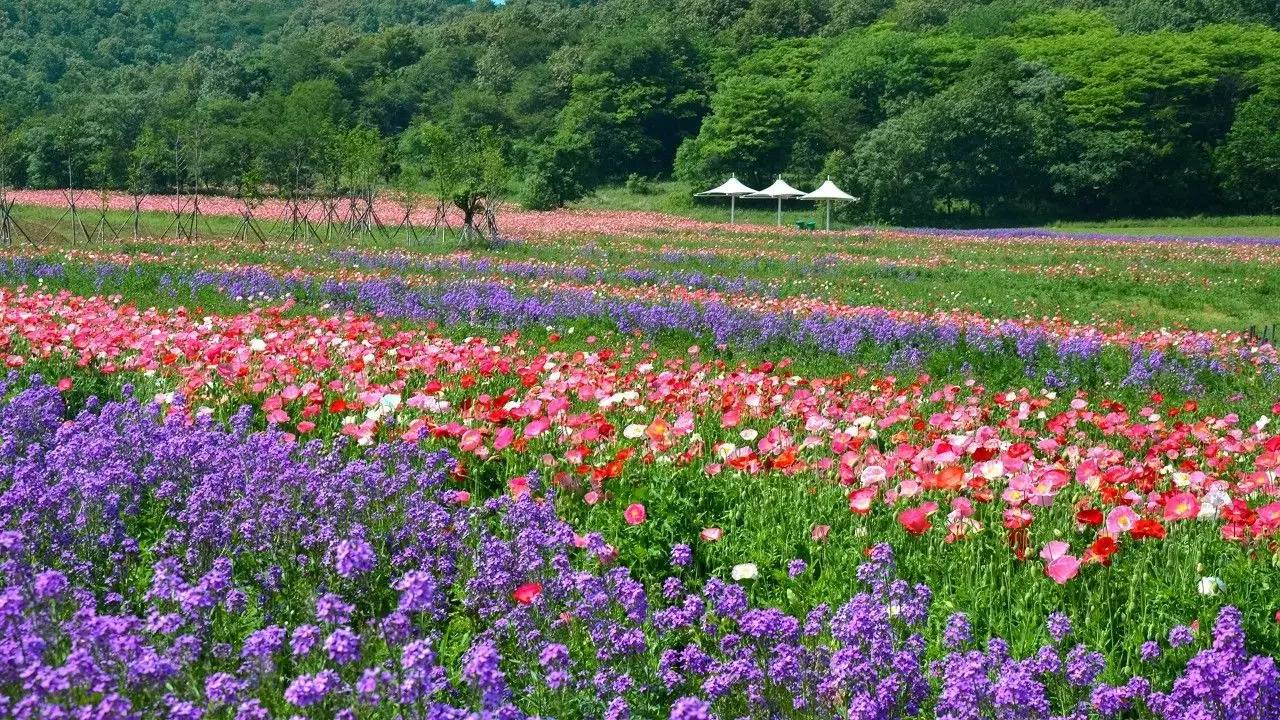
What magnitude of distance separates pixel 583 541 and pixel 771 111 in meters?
65.0

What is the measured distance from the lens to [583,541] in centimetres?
346

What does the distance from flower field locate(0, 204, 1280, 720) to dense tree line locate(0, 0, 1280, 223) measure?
26.5 metres

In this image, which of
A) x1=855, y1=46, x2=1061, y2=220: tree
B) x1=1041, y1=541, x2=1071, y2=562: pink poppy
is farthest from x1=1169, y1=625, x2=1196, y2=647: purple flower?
x1=855, y1=46, x2=1061, y2=220: tree

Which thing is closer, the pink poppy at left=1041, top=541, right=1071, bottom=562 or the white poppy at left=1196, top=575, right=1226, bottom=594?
the white poppy at left=1196, top=575, right=1226, bottom=594

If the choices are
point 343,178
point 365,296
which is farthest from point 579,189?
point 365,296

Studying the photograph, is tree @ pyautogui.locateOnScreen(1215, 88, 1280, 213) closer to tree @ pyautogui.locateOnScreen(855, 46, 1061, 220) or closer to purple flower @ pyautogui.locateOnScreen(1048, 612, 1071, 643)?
tree @ pyautogui.locateOnScreen(855, 46, 1061, 220)

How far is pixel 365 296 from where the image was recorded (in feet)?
41.9

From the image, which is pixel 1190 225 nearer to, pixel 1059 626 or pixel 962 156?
pixel 962 156

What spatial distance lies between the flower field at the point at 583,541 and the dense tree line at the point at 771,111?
2652 centimetres

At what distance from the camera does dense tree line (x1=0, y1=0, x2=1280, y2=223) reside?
54094 millimetres

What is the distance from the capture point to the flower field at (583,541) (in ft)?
7.89

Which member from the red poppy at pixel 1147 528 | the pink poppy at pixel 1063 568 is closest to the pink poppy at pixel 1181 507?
the red poppy at pixel 1147 528

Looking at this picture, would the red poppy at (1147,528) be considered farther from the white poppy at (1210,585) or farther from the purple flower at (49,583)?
the purple flower at (49,583)

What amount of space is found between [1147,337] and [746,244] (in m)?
17.7
